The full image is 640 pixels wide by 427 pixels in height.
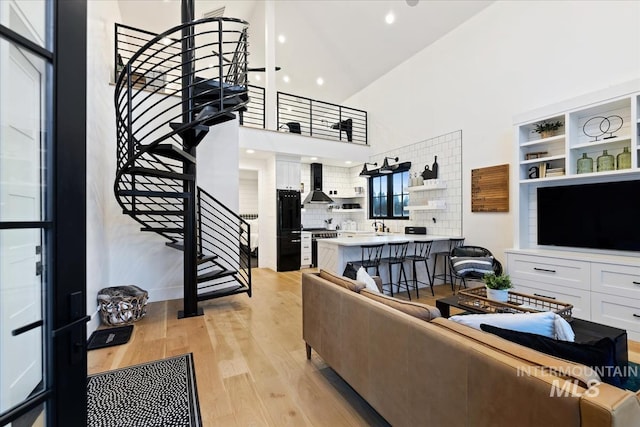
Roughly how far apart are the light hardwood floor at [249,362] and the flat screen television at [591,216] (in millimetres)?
1173

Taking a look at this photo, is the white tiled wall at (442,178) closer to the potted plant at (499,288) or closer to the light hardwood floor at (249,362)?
the potted plant at (499,288)

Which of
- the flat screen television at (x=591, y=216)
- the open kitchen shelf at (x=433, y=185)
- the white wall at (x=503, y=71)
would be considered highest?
the white wall at (x=503, y=71)

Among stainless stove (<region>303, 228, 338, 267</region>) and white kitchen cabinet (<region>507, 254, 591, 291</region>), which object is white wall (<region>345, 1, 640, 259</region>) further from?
stainless stove (<region>303, 228, 338, 267</region>)

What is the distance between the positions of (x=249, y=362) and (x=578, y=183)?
439 cm

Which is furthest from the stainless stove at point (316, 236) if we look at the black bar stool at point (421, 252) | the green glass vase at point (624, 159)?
the green glass vase at point (624, 159)

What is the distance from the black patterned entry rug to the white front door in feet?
4.25

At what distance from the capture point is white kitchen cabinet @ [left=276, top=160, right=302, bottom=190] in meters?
6.52

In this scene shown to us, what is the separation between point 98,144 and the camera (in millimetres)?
3662

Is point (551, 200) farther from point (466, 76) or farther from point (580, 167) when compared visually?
point (466, 76)

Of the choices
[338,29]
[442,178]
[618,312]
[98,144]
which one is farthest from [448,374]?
[338,29]

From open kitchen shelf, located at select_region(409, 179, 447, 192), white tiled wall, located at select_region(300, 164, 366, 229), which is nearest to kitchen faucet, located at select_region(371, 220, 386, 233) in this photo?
white tiled wall, located at select_region(300, 164, 366, 229)

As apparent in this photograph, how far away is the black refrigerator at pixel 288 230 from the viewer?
6512 millimetres

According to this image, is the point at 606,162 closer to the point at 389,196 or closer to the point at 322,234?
the point at 389,196

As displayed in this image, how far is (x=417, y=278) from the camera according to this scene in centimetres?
520
